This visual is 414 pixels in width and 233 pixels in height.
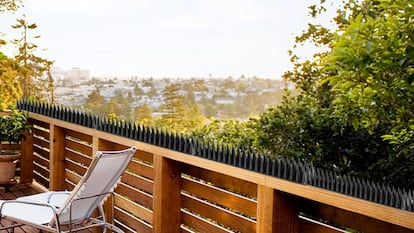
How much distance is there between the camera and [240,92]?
7.00 meters

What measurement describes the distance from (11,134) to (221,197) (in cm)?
348

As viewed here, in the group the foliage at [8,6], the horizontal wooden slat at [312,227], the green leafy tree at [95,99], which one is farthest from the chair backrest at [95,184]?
the foliage at [8,6]

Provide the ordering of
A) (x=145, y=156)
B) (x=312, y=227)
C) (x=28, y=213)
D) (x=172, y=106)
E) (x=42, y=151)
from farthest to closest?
(x=172, y=106) < (x=42, y=151) < (x=145, y=156) < (x=28, y=213) < (x=312, y=227)

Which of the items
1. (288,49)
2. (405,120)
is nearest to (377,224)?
(405,120)

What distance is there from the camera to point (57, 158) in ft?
16.3

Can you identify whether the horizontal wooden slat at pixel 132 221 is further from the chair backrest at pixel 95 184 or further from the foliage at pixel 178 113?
the foliage at pixel 178 113

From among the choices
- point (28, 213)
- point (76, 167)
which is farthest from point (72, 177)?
point (28, 213)

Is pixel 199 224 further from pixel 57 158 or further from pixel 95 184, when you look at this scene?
pixel 57 158

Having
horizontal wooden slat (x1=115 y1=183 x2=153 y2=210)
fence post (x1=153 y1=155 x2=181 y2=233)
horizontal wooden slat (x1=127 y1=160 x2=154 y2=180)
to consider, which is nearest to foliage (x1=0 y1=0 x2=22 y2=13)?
horizontal wooden slat (x1=115 y1=183 x2=153 y2=210)

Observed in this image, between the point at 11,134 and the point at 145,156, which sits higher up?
the point at 145,156

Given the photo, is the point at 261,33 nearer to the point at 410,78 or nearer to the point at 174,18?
the point at 174,18

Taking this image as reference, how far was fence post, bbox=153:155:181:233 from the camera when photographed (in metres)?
3.24

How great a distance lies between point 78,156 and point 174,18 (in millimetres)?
6503

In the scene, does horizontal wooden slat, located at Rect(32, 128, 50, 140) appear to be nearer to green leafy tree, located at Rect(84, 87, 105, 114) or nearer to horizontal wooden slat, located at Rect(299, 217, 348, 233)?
green leafy tree, located at Rect(84, 87, 105, 114)
